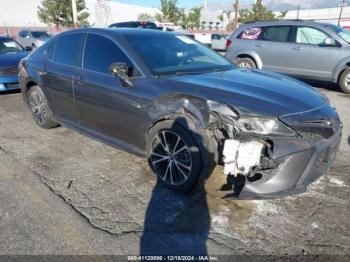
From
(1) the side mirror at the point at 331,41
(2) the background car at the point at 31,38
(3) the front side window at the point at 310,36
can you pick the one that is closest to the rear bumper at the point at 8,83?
(3) the front side window at the point at 310,36

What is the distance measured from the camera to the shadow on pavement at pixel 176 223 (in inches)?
108

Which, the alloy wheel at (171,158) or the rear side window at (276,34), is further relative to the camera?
the rear side window at (276,34)

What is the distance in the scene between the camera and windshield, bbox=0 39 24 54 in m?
9.70

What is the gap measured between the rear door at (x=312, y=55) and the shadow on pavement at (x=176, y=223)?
6.54 m

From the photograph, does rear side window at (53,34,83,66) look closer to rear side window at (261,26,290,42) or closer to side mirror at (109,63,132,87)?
side mirror at (109,63,132,87)

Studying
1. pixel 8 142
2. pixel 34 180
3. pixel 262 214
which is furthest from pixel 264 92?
pixel 8 142

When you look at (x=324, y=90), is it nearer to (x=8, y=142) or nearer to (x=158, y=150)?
(x=158, y=150)

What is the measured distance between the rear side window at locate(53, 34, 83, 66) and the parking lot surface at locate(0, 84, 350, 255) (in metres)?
1.35

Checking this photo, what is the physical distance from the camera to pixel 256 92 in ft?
10.9

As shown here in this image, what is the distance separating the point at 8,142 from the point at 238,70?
3509 millimetres

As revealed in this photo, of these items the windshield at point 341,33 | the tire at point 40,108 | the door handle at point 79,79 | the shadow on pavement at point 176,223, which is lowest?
the shadow on pavement at point 176,223

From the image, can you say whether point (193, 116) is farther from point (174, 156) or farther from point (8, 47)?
point (8, 47)

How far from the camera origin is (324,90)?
360 inches

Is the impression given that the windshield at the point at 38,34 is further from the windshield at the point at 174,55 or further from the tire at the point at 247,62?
the windshield at the point at 174,55
